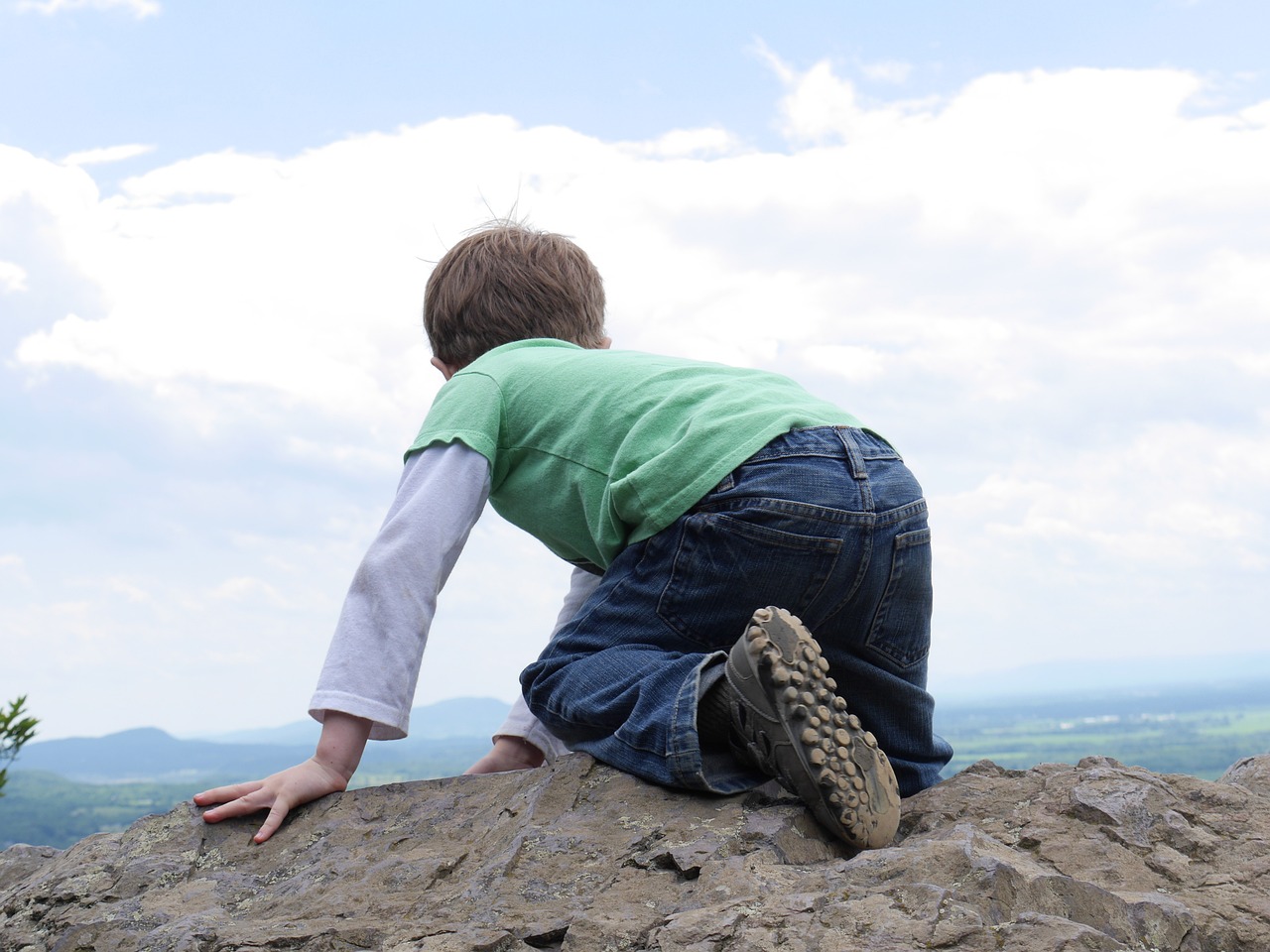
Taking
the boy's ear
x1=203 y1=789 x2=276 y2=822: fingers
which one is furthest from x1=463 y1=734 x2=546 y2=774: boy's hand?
the boy's ear

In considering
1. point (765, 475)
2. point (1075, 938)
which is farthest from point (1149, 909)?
point (765, 475)

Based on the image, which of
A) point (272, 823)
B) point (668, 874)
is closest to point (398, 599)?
point (272, 823)

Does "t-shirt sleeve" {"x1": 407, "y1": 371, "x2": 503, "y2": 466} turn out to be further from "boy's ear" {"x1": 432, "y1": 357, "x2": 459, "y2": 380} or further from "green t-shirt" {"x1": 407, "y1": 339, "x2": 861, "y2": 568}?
"boy's ear" {"x1": 432, "y1": 357, "x2": 459, "y2": 380}

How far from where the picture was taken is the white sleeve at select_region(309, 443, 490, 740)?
2.42 meters

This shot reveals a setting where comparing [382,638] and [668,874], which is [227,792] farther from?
[668,874]

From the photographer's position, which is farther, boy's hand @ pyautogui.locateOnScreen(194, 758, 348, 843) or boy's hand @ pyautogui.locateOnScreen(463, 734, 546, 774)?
boy's hand @ pyautogui.locateOnScreen(463, 734, 546, 774)

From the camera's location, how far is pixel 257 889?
225 centimetres

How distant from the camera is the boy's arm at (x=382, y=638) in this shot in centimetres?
A: 243

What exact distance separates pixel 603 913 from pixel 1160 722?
84130 mm

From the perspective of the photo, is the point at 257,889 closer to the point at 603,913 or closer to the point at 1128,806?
the point at 603,913

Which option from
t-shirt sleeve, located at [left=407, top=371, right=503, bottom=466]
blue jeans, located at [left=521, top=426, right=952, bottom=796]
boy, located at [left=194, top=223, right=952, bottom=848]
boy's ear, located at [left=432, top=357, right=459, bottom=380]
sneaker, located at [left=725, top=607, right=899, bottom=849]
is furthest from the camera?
boy's ear, located at [left=432, top=357, right=459, bottom=380]

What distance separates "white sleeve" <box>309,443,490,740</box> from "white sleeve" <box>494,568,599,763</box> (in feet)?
1.62

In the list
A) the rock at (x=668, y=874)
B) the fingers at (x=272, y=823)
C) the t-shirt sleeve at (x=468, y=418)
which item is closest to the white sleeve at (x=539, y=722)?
the rock at (x=668, y=874)

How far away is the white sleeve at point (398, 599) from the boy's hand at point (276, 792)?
16cm
